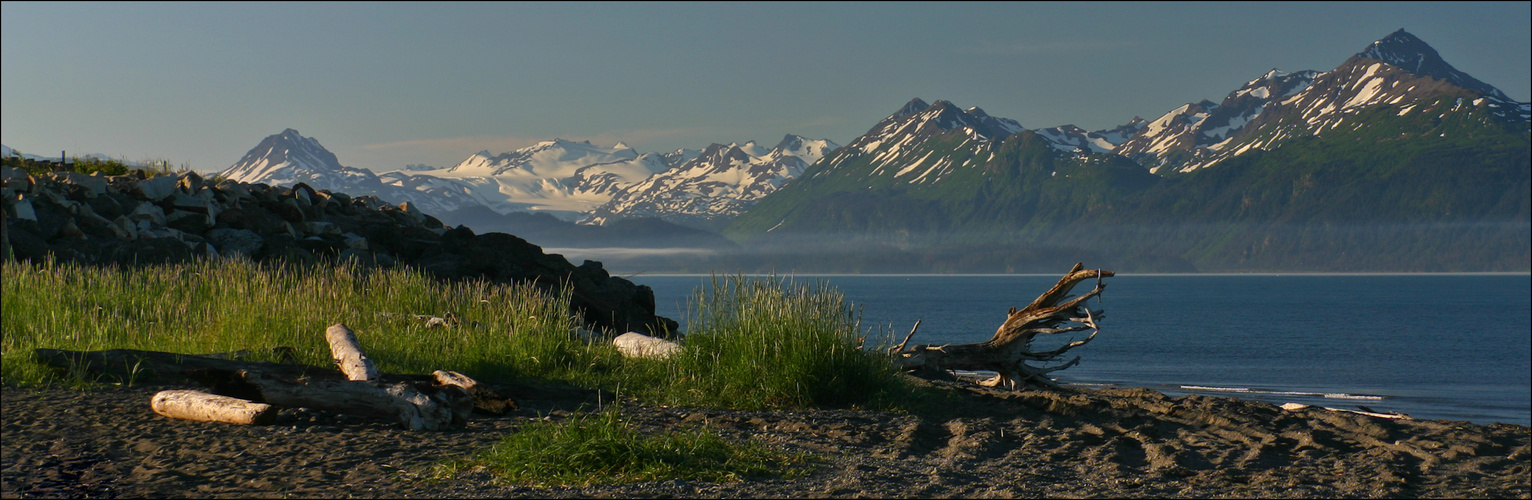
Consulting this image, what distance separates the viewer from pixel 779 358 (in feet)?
33.0

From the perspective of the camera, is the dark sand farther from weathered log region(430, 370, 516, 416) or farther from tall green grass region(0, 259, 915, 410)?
tall green grass region(0, 259, 915, 410)

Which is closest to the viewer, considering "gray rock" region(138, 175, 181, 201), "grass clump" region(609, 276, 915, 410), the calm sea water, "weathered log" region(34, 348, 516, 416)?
"weathered log" region(34, 348, 516, 416)

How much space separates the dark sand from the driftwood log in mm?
168

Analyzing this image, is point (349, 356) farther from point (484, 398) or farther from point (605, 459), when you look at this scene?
A: point (605, 459)

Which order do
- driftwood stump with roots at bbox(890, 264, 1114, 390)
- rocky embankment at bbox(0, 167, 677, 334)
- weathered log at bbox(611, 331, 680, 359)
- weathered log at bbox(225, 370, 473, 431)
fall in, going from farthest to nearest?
rocky embankment at bbox(0, 167, 677, 334) → driftwood stump with roots at bbox(890, 264, 1114, 390) → weathered log at bbox(611, 331, 680, 359) → weathered log at bbox(225, 370, 473, 431)

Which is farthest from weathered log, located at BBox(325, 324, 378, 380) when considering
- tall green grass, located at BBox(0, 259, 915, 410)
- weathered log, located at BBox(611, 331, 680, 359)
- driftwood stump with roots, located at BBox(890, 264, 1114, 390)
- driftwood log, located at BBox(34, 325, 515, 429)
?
driftwood stump with roots, located at BBox(890, 264, 1114, 390)

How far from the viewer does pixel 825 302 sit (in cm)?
1027

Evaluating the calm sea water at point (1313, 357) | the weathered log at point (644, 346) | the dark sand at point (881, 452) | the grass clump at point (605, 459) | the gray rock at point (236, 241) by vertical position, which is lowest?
the calm sea water at point (1313, 357)

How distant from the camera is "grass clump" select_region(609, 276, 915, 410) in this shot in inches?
394

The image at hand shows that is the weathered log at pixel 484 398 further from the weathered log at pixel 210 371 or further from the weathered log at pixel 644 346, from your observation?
the weathered log at pixel 644 346

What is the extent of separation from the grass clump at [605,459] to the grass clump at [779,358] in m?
2.75

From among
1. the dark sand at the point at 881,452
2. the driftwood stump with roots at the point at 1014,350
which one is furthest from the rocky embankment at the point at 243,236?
the dark sand at the point at 881,452

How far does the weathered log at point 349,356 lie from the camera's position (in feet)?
29.3

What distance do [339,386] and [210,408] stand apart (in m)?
0.95
